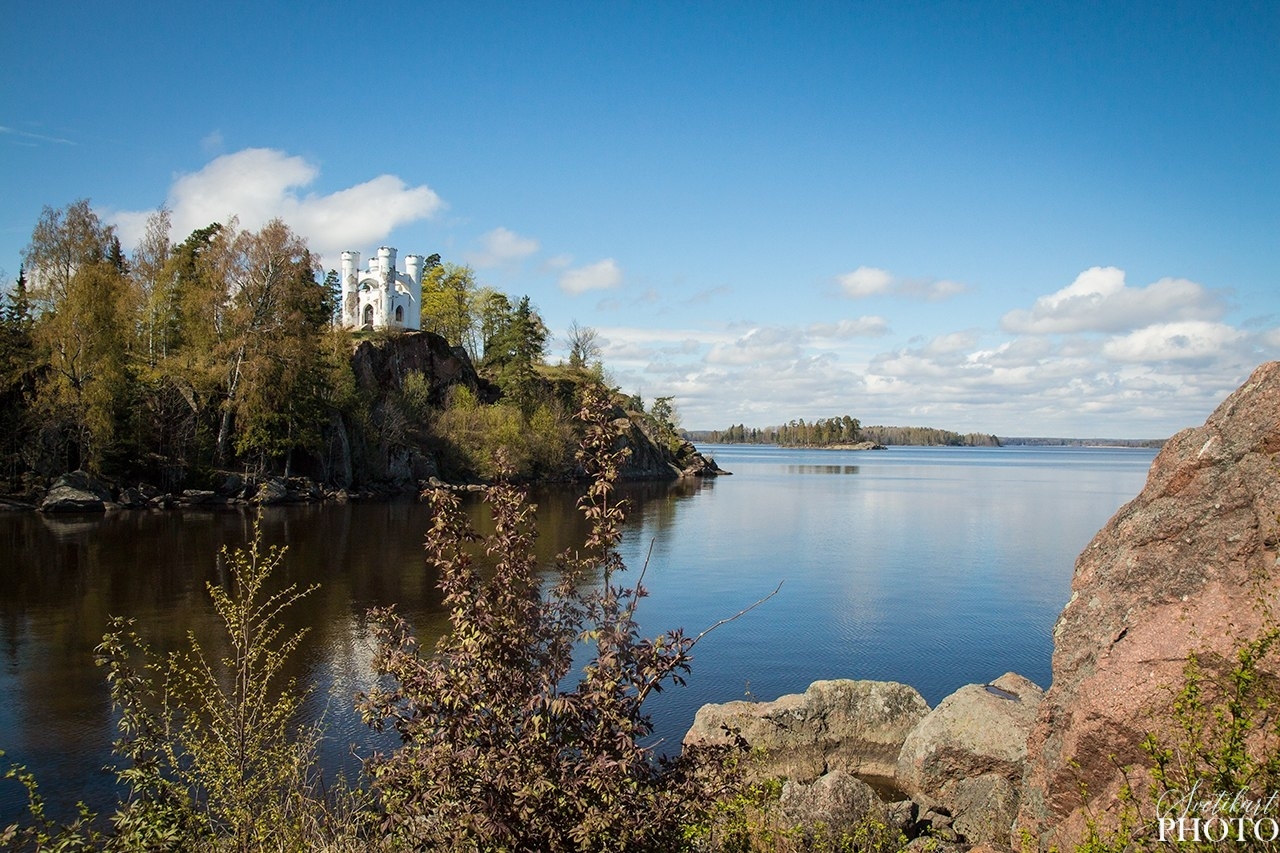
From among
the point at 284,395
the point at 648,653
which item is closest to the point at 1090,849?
the point at 648,653

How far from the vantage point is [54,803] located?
1147 centimetres

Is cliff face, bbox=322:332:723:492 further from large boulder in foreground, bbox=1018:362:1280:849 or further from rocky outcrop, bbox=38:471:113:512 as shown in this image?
large boulder in foreground, bbox=1018:362:1280:849

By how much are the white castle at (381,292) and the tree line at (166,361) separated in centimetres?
1589

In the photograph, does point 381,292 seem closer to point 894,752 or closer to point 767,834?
point 894,752

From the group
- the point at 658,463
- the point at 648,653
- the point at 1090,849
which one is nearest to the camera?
the point at 1090,849

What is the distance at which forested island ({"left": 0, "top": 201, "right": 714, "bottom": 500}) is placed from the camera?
4691 cm

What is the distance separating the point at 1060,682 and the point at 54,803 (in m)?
13.1

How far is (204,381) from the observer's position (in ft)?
176

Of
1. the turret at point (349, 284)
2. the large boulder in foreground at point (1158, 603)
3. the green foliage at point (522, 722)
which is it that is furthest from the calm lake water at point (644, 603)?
the turret at point (349, 284)

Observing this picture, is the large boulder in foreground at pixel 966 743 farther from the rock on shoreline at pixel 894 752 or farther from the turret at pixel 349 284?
the turret at pixel 349 284

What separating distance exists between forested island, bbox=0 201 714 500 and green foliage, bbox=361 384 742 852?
2822 cm

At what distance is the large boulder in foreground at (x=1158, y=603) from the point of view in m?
6.31

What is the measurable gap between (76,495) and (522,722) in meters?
48.5

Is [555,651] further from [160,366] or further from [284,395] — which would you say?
[160,366]
